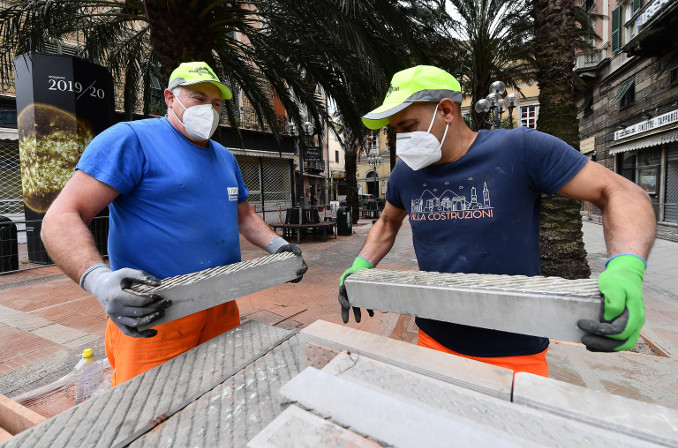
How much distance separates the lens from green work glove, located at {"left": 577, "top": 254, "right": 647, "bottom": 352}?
916 mm

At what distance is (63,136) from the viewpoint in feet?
22.4

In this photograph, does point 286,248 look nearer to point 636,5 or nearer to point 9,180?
point 9,180

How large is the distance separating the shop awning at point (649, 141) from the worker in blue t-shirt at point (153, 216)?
16.1 meters

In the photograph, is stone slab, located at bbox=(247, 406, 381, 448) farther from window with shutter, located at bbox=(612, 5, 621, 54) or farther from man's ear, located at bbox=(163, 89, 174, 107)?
window with shutter, located at bbox=(612, 5, 621, 54)

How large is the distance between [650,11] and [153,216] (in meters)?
17.8

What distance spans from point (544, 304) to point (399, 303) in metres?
0.46

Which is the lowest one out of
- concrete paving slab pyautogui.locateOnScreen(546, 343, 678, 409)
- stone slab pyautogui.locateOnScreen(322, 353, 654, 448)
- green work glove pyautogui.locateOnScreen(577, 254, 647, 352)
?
concrete paving slab pyautogui.locateOnScreen(546, 343, 678, 409)

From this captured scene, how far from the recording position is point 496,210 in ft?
4.70

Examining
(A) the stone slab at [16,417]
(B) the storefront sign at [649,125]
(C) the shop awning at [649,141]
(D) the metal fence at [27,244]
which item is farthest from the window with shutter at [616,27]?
(A) the stone slab at [16,417]

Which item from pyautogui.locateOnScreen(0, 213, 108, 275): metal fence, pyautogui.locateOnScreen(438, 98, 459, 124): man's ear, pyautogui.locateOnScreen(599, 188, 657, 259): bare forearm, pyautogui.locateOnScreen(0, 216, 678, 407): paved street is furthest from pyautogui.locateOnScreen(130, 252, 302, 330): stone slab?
pyautogui.locateOnScreen(0, 213, 108, 275): metal fence

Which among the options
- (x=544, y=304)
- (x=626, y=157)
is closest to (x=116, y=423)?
(x=544, y=304)

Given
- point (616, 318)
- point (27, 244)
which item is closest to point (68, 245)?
point (616, 318)

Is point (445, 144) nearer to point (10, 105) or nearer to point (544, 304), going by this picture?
point (544, 304)

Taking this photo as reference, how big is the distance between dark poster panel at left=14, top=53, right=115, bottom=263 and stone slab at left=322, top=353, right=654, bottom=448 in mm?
7979
